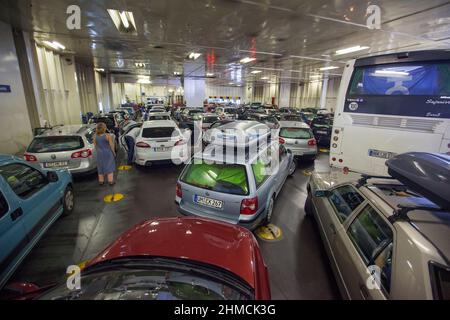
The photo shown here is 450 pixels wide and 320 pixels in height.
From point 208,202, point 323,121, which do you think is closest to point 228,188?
point 208,202

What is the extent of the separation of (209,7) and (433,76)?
5.38 meters

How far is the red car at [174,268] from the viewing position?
1.50m

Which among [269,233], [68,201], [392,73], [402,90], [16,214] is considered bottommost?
[269,233]

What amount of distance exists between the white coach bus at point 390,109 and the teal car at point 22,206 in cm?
566

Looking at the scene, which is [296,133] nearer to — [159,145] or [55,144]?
[159,145]

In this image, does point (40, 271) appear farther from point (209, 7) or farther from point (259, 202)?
point (209, 7)

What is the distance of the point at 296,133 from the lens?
25.5 feet

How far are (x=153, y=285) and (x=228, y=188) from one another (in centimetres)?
193

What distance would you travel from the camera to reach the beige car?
144 centimetres

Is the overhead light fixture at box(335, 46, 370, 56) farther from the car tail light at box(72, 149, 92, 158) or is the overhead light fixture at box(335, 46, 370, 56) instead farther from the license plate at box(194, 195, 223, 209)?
the car tail light at box(72, 149, 92, 158)

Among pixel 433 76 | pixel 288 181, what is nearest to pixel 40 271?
pixel 288 181

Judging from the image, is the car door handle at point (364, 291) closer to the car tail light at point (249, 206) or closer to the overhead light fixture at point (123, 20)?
the car tail light at point (249, 206)

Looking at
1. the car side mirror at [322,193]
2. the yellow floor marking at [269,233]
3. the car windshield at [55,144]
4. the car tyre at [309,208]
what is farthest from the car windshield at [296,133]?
the car windshield at [55,144]

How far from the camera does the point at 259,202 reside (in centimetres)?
341
